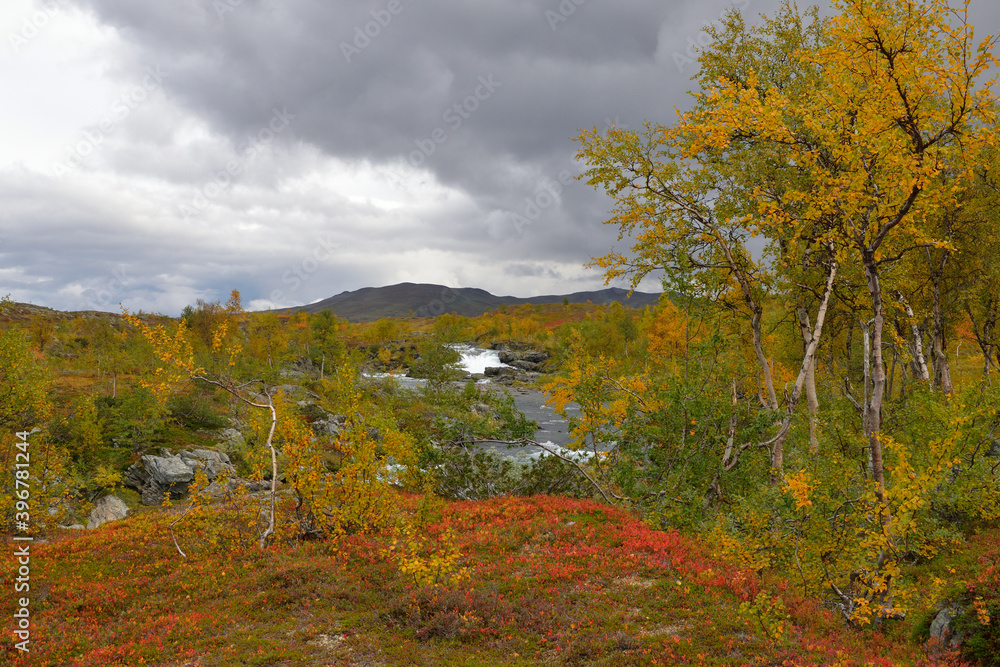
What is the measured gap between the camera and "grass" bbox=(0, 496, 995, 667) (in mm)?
8602

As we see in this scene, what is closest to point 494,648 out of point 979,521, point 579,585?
point 579,585

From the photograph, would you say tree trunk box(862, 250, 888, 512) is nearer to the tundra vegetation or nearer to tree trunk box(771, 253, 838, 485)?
the tundra vegetation

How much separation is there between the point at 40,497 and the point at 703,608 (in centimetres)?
2170

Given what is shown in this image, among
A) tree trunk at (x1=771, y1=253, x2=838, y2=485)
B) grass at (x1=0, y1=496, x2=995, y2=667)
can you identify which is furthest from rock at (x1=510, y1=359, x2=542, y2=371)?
tree trunk at (x1=771, y1=253, x2=838, y2=485)

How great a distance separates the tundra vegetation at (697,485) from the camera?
7.39m

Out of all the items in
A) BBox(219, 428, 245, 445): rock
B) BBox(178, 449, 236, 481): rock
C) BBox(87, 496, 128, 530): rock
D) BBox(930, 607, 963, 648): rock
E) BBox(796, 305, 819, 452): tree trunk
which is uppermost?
BBox(796, 305, 819, 452): tree trunk

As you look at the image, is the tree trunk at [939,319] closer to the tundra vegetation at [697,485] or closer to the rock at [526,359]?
the tundra vegetation at [697,485]

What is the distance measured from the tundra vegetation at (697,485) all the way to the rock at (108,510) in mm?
4167

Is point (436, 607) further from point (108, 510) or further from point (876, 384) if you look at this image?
point (108, 510)

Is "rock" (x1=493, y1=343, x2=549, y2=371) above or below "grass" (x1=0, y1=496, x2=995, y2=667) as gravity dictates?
above

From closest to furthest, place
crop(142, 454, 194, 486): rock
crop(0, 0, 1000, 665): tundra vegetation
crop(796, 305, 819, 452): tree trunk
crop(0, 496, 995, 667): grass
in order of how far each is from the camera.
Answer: crop(0, 0, 1000, 665): tundra vegetation, crop(0, 496, 995, 667): grass, crop(796, 305, 819, 452): tree trunk, crop(142, 454, 194, 486): rock

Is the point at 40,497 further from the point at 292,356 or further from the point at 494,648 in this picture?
the point at 292,356

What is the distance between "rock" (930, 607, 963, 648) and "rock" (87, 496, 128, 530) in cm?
3079

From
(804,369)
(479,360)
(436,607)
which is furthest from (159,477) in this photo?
(479,360)
